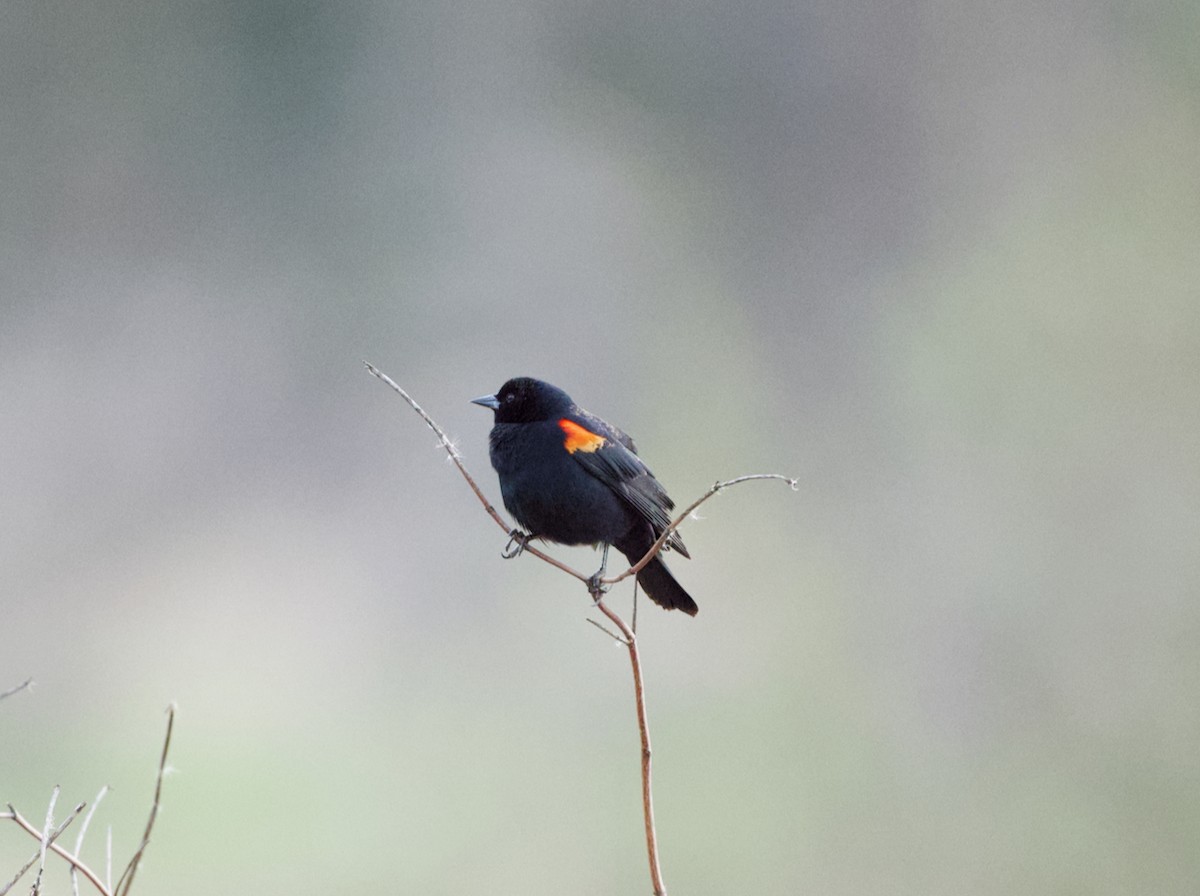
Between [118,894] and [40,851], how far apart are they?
93 millimetres

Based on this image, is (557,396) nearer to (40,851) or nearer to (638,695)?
(638,695)

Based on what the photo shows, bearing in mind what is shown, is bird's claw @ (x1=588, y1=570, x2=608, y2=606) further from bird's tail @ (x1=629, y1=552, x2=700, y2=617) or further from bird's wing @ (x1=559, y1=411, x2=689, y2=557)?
bird's wing @ (x1=559, y1=411, x2=689, y2=557)

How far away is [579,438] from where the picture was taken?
2324 millimetres

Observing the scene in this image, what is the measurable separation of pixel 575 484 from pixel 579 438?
0.11 metres

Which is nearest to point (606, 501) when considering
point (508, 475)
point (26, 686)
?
point (508, 475)

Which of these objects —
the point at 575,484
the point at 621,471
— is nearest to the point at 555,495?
the point at 575,484

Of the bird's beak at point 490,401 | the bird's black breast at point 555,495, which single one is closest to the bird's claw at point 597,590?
the bird's black breast at point 555,495

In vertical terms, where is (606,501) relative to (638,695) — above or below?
above

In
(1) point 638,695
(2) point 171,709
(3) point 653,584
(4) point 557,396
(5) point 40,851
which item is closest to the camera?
(2) point 171,709

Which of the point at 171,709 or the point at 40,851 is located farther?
the point at 40,851

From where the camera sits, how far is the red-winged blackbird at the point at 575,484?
2.26m

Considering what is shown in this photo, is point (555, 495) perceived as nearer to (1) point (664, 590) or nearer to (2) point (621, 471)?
Result: (2) point (621, 471)

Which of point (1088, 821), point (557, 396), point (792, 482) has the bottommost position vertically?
point (792, 482)

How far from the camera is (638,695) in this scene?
96 cm
